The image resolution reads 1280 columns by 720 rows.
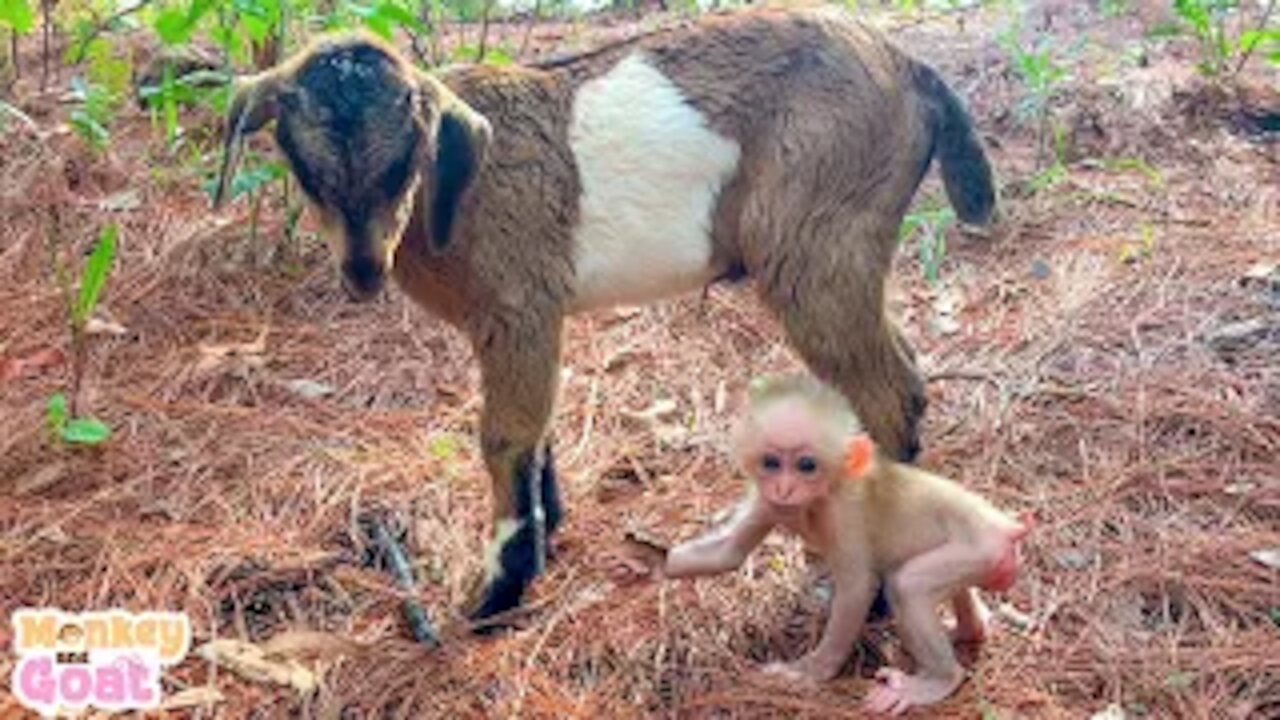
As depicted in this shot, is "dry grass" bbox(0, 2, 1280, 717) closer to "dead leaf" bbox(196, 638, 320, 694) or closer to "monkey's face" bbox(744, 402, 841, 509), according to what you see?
"dead leaf" bbox(196, 638, 320, 694)

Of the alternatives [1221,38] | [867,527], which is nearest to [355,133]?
[867,527]

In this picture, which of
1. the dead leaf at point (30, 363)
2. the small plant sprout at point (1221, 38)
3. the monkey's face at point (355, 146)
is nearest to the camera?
the monkey's face at point (355, 146)

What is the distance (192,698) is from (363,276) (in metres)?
0.97

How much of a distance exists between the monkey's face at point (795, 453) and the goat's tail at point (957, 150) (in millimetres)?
931

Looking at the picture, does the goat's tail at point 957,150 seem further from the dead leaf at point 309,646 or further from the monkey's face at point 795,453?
the dead leaf at point 309,646

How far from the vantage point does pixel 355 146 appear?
2.88m

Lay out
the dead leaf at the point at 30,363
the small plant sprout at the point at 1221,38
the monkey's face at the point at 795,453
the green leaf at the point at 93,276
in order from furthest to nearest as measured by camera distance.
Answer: the small plant sprout at the point at 1221,38, the dead leaf at the point at 30,363, the green leaf at the point at 93,276, the monkey's face at the point at 795,453

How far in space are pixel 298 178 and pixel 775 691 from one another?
148 centimetres

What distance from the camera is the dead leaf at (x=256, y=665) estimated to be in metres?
3.13

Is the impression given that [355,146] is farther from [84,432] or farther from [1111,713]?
[1111,713]

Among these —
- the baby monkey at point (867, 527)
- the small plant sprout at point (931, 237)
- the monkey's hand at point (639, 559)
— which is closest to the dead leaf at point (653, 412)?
the monkey's hand at point (639, 559)

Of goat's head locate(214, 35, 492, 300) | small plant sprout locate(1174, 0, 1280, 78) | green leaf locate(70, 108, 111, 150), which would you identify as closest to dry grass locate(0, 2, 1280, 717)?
green leaf locate(70, 108, 111, 150)

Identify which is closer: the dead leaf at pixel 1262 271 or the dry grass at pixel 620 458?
the dry grass at pixel 620 458

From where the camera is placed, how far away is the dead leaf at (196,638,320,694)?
10.3ft
